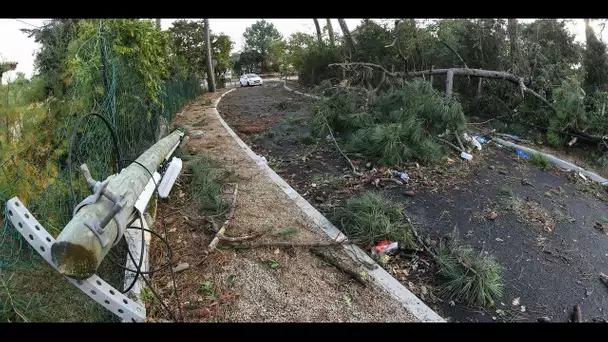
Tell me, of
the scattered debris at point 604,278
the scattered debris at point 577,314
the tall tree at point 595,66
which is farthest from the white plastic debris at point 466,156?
the tall tree at point 595,66

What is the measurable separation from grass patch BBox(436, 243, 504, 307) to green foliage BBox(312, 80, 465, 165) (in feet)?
8.85

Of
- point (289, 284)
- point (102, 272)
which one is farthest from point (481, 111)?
point (102, 272)

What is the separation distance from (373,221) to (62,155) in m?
3.26

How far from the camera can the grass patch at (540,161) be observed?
6715 millimetres

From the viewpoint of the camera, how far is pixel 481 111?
10.5 m

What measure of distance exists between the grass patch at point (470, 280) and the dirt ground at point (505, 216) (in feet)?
0.31

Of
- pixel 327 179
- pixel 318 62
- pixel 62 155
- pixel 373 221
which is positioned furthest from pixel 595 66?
pixel 318 62

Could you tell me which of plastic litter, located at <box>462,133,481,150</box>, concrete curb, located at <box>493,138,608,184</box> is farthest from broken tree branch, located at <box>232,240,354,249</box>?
concrete curb, located at <box>493,138,608,184</box>

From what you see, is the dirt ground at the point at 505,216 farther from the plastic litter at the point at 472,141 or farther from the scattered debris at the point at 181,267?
the scattered debris at the point at 181,267

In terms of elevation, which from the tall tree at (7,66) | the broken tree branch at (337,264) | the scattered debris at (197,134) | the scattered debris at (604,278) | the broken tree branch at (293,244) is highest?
the tall tree at (7,66)

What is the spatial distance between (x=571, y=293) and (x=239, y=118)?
367 inches

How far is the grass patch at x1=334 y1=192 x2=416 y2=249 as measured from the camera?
385 centimetres

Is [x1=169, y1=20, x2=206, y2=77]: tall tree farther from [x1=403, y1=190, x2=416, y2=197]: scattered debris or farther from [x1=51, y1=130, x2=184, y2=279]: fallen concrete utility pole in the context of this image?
[x1=51, y1=130, x2=184, y2=279]: fallen concrete utility pole

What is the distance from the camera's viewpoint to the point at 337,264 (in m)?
3.38
